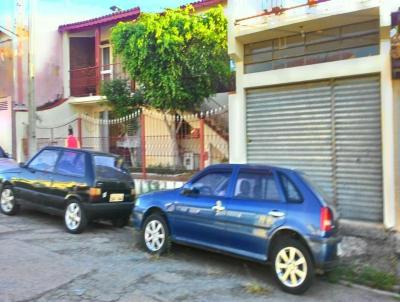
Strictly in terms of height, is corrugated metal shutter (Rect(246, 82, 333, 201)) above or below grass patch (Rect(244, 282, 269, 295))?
above

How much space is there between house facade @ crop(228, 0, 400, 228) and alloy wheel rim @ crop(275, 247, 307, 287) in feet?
11.9

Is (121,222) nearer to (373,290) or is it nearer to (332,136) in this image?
(332,136)

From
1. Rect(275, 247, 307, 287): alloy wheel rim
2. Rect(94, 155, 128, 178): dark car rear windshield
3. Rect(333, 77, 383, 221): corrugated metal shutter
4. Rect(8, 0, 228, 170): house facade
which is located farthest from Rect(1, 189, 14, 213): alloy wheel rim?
Rect(333, 77, 383, 221): corrugated metal shutter

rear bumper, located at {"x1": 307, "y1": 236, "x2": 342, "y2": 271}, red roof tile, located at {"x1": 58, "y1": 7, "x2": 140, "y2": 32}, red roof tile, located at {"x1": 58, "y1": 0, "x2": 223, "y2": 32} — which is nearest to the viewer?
rear bumper, located at {"x1": 307, "y1": 236, "x2": 342, "y2": 271}

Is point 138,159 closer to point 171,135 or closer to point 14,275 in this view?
point 171,135

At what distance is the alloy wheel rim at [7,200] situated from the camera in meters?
10.6

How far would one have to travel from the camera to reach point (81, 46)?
71.8ft

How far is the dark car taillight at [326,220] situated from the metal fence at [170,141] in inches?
229

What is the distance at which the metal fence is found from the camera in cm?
1223

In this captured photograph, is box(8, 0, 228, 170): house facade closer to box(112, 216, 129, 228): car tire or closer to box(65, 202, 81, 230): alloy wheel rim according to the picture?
box(112, 216, 129, 228): car tire

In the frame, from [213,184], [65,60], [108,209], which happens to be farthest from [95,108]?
[213,184]

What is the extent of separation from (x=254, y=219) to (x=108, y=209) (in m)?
3.77

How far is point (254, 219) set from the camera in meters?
6.32

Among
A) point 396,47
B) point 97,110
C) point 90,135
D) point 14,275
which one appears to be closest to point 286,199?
point 14,275
